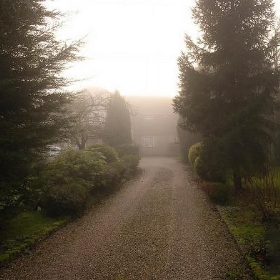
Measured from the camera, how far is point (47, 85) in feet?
33.3

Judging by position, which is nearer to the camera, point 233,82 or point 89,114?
point 233,82

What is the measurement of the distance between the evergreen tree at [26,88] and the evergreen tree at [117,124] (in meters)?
17.9

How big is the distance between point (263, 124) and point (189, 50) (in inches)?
190

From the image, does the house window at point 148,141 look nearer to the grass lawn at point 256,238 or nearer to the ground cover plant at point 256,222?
the ground cover plant at point 256,222

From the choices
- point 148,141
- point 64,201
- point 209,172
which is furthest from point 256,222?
point 148,141

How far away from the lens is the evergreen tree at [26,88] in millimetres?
8422

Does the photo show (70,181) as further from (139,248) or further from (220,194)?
(220,194)

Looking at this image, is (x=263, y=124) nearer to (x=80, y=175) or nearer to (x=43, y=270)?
(x=80, y=175)

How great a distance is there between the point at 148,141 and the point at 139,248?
37942 millimetres

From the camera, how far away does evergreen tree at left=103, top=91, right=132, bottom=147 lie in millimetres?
29078

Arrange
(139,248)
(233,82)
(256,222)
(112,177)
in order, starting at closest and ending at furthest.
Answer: (139,248)
(256,222)
(233,82)
(112,177)

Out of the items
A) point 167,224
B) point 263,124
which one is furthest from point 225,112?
point 167,224

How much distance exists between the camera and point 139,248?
7859mm

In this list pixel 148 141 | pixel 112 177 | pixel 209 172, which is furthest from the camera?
pixel 148 141
